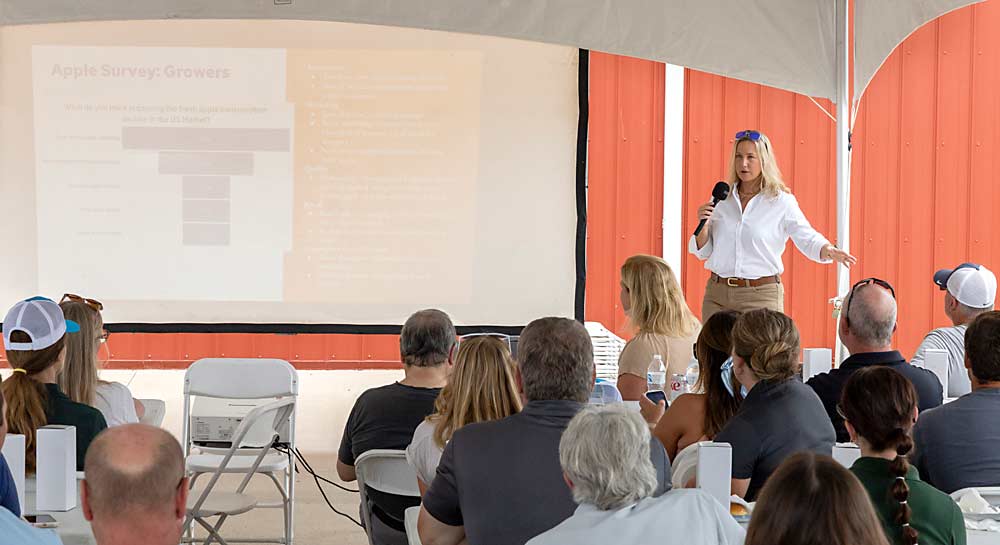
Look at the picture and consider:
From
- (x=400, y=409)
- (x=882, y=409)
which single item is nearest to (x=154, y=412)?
(x=400, y=409)

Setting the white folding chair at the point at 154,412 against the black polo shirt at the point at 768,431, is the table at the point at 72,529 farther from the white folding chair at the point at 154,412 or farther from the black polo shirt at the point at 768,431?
the black polo shirt at the point at 768,431

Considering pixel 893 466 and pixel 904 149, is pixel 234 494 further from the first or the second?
pixel 904 149

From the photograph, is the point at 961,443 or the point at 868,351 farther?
the point at 868,351

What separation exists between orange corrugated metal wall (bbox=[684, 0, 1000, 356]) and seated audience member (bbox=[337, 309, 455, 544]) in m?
4.93

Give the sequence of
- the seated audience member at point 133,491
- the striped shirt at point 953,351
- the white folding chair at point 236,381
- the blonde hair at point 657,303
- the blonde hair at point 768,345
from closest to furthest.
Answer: the seated audience member at point 133,491, the blonde hair at point 768,345, the striped shirt at point 953,351, the blonde hair at point 657,303, the white folding chair at point 236,381

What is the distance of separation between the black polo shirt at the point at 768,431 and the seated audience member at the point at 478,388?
1.88ft

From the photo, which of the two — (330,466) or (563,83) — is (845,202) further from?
(330,466)

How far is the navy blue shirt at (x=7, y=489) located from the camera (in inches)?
93.5

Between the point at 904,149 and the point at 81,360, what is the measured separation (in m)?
6.47

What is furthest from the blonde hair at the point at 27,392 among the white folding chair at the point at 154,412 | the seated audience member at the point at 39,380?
the white folding chair at the point at 154,412

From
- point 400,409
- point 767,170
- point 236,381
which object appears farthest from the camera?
point 767,170

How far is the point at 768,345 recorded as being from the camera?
302cm

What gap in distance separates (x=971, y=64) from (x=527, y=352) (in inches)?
264

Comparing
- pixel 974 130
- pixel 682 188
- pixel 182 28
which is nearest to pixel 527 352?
pixel 182 28
